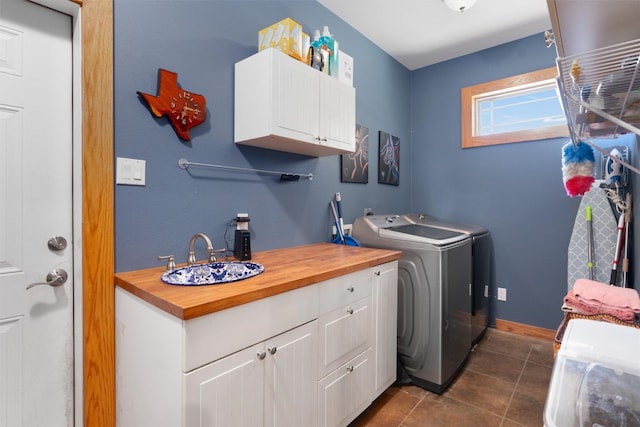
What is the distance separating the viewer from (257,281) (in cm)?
122

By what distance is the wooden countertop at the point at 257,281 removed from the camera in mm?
985

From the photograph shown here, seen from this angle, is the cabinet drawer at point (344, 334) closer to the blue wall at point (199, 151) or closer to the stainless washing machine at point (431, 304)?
the stainless washing machine at point (431, 304)

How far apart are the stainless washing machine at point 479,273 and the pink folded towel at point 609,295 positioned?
88 cm

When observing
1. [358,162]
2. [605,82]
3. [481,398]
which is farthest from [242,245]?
[481,398]

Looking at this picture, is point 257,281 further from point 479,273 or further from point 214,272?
point 479,273

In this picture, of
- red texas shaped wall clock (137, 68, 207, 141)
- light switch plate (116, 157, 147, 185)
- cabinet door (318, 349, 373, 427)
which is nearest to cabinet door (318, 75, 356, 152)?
red texas shaped wall clock (137, 68, 207, 141)

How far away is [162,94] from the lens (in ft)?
4.73

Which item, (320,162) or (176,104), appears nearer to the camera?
(176,104)

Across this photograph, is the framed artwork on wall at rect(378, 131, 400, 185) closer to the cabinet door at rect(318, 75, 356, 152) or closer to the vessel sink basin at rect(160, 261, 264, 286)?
the cabinet door at rect(318, 75, 356, 152)

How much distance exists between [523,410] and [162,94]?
2.54m

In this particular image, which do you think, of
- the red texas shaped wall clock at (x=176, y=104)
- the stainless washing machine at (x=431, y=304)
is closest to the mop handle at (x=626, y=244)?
the stainless washing machine at (x=431, y=304)

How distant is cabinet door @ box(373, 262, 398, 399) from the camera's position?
5.78ft

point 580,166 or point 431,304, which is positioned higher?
point 580,166

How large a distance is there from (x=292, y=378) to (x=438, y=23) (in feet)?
9.22
